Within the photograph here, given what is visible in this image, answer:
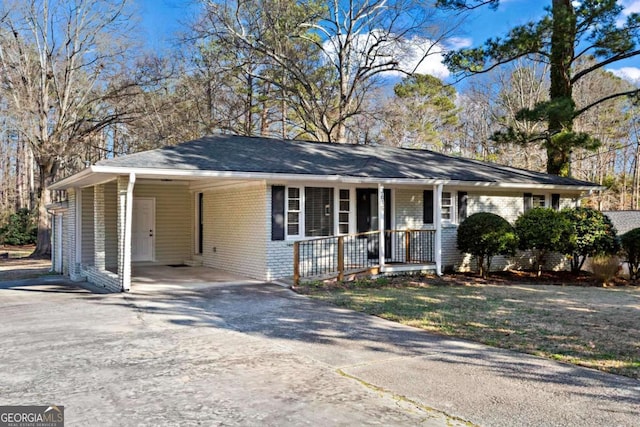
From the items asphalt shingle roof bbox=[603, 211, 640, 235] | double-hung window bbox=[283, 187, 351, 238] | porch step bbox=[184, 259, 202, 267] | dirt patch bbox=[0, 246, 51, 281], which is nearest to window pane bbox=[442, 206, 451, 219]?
double-hung window bbox=[283, 187, 351, 238]

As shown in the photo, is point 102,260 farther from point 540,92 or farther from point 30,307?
point 540,92

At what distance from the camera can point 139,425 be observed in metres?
3.74

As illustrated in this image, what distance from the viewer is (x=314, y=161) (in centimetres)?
1338

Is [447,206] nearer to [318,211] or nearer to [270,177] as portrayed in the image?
[318,211]

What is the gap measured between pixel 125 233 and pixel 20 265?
12.5 meters

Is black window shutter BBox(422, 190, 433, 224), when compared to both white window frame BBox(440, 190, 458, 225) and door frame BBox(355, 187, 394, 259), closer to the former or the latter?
white window frame BBox(440, 190, 458, 225)

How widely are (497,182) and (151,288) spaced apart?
9.77 metres

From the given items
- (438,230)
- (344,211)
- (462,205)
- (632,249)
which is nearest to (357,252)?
(344,211)

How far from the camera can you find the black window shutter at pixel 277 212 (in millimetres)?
11891

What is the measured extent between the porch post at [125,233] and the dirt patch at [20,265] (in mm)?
6982

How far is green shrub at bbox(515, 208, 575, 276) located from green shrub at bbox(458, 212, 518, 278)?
19.1 inches

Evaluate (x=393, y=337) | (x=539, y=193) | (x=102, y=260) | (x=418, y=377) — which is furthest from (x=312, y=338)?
(x=539, y=193)

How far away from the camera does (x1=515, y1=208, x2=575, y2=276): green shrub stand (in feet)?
43.5

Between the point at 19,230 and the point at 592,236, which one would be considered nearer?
the point at 592,236
